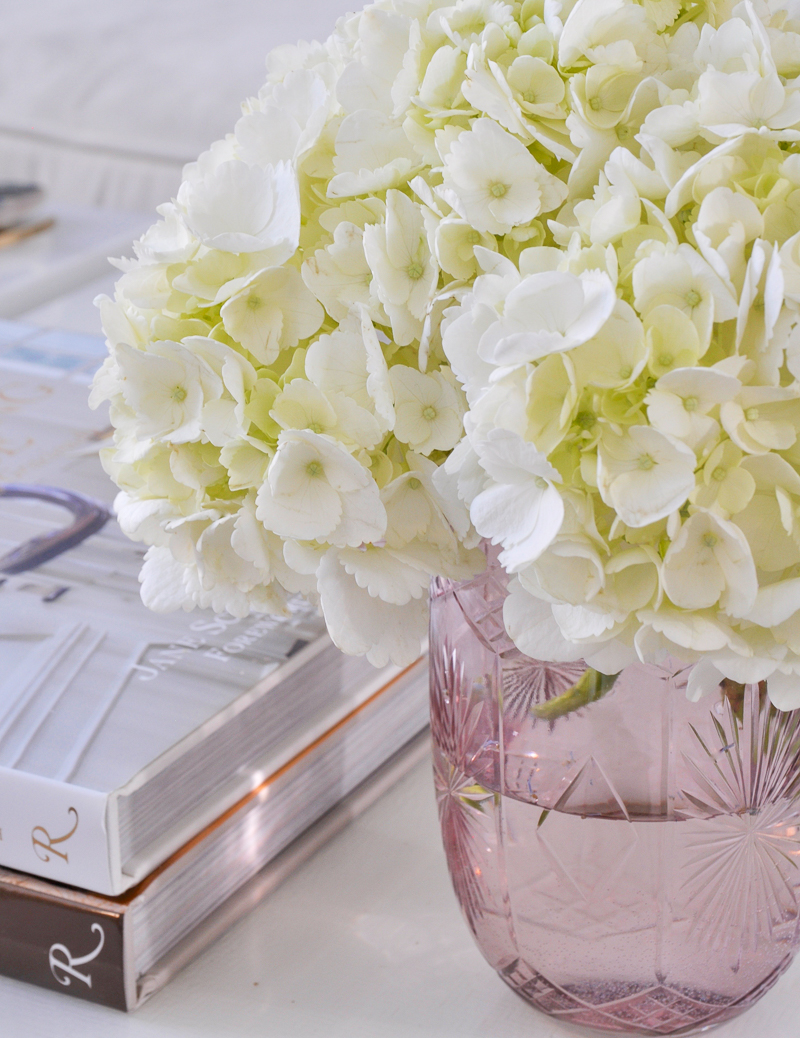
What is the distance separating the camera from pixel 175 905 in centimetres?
49

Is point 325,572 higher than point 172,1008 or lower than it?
higher

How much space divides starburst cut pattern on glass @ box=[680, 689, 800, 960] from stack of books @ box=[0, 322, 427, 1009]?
0.61ft

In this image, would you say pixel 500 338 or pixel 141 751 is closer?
pixel 500 338

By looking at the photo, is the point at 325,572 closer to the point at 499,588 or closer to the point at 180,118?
the point at 499,588

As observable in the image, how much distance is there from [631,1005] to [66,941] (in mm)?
207

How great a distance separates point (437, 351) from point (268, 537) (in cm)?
7

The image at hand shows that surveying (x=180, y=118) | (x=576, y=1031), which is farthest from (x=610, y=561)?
(x=180, y=118)

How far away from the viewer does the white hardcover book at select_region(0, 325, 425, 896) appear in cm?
45

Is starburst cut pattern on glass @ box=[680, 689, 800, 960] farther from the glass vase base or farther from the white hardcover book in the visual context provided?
the white hardcover book

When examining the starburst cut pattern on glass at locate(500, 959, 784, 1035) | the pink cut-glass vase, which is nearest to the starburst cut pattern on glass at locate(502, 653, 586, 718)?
the pink cut-glass vase

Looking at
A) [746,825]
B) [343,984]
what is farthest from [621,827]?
[343,984]

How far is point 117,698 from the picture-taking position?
50 cm

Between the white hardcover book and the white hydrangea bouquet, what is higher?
the white hydrangea bouquet

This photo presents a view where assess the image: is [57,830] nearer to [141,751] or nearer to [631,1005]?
[141,751]
